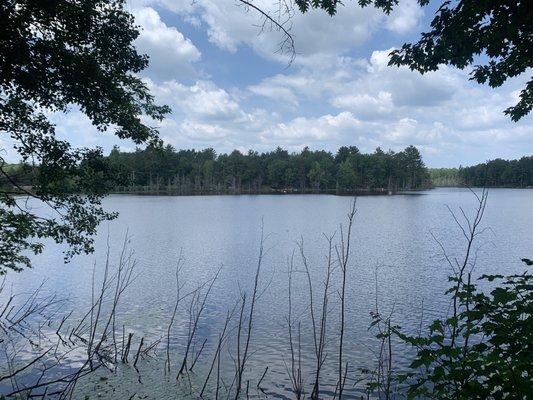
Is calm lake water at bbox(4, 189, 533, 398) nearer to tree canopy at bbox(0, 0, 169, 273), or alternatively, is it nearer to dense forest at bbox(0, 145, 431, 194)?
tree canopy at bbox(0, 0, 169, 273)

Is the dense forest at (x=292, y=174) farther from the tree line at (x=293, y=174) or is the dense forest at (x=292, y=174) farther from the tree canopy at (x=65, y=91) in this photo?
the tree canopy at (x=65, y=91)

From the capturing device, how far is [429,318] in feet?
47.8

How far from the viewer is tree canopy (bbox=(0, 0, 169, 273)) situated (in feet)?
21.9

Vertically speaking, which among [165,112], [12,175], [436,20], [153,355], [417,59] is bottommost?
[153,355]

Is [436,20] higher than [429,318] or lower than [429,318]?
higher

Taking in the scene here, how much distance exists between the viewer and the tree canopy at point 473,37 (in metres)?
6.79

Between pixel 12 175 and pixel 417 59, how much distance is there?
303 inches

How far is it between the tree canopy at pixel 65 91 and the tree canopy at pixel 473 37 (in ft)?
12.0

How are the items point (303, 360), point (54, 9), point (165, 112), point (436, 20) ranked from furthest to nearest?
→ point (303, 360), point (165, 112), point (436, 20), point (54, 9)

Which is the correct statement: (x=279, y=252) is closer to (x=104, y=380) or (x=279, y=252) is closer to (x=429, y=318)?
(x=429, y=318)

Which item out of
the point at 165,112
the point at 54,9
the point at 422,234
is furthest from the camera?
the point at 422,234

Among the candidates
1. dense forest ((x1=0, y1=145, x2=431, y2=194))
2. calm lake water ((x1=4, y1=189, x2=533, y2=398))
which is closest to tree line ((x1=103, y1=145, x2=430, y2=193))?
dense forest ((x1=0, y1=145, x2=431, y2=194))

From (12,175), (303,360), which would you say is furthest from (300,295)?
(12,175)

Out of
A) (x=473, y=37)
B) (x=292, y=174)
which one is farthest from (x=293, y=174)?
(x=473, y=37)
